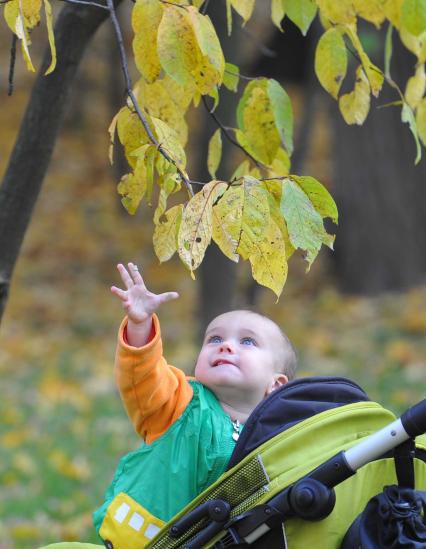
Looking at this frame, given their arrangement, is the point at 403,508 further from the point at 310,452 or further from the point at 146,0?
the point at 146,0

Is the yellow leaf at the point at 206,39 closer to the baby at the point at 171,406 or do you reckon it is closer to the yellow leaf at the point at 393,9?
the baby at the point at 171,406

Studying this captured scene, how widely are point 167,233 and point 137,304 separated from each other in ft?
1.18

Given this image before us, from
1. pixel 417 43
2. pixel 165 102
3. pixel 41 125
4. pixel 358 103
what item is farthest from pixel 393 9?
pixel 41 125

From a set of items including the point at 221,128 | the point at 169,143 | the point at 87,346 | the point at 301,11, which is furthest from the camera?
the point at 87,346

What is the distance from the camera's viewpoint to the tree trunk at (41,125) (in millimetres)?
3322

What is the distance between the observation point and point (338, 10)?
111 inches

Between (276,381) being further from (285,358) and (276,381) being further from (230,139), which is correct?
(230,139)

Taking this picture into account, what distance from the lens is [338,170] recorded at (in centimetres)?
1034

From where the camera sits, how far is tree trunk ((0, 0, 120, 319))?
3.32 m

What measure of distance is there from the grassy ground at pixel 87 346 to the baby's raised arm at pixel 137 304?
254 cm

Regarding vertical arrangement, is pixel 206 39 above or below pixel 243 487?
above

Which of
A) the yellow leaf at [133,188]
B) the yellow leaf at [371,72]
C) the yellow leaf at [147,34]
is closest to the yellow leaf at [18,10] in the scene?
the yellow leaf at [147,34]

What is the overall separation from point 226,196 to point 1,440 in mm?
4864

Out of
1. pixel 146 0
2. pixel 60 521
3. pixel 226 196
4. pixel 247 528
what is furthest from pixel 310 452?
pixel 60 521
